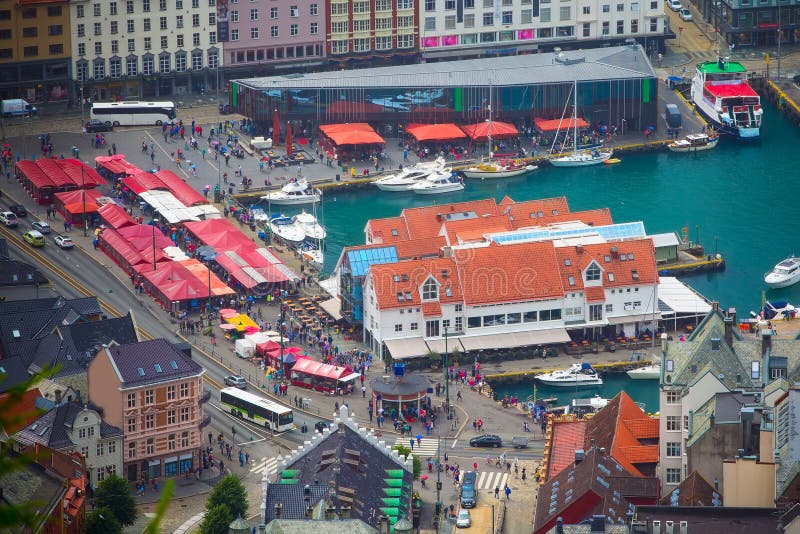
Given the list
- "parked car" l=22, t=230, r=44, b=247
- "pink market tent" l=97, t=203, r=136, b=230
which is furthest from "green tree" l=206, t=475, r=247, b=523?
"pink market tent" l=97, t=203, r=136, b=230

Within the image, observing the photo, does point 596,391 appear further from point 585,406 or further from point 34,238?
point 34,238

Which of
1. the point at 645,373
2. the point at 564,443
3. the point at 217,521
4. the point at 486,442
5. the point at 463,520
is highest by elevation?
the point at 217,521

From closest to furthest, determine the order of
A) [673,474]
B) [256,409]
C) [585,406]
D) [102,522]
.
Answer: [102,522]
[673,474]
[256,409]
[585,406]

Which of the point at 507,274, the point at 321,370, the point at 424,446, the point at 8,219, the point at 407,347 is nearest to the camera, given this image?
the point at 424,446

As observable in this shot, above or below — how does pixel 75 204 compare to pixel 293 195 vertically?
above

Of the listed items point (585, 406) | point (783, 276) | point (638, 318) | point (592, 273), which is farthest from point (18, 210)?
point (783, 276)

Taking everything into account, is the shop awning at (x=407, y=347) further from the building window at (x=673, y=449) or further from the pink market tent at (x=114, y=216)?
the pink market tent at (x=114, y=216)

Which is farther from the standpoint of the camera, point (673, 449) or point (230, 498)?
point (673, 449)
